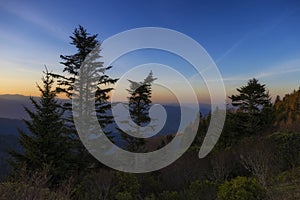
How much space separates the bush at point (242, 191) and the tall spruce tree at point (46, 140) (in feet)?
32.0

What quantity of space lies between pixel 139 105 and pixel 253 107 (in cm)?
1356

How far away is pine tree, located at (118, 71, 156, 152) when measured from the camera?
24.0m

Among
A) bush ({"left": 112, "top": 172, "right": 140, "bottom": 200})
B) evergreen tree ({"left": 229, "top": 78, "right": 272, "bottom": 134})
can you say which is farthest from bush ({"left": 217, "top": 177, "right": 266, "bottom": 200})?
evergreen tree ({"left": 229, "top": 78, "right": 272, "bottom": 134})

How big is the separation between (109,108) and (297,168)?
41.3 ft

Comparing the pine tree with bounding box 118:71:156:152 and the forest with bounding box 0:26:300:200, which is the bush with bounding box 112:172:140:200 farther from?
the pine tree with bounding box 118:71:156:152

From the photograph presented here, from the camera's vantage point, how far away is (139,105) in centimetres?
2452

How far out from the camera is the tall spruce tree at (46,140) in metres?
16.5

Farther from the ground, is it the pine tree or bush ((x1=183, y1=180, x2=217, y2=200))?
the pine tree

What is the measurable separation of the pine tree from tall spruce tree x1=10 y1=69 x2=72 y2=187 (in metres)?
7.03

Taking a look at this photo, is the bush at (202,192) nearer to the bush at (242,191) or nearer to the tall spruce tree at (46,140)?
the bush at (242,191)

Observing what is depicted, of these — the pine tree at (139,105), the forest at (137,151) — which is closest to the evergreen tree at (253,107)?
the forest at (137,151)

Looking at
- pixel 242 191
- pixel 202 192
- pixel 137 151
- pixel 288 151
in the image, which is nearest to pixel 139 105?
pixel 137 151

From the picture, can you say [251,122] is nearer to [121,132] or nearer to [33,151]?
[121,132]

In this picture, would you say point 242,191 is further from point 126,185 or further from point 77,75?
point 77,75
